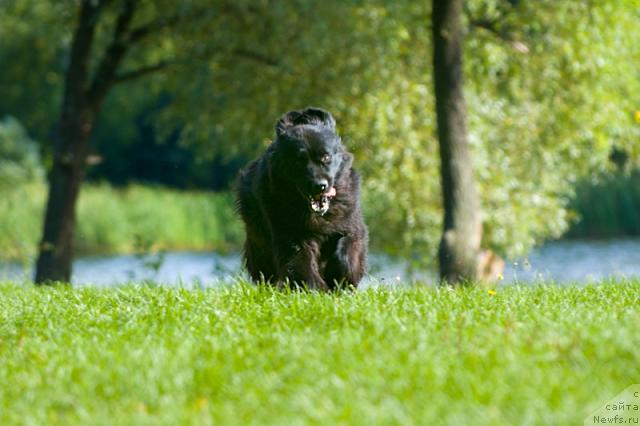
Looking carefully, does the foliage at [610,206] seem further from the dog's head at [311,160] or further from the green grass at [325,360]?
the green grass at [325,360]

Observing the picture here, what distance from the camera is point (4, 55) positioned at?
155 ft

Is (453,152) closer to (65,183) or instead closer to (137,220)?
(65,183)

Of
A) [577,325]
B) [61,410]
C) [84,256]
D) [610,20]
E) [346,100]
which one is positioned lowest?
[84,256]

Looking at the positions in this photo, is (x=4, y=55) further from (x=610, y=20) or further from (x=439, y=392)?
(x=439, y=392)

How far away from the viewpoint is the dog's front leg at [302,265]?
24.6 feet

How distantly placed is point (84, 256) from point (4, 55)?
1881cm

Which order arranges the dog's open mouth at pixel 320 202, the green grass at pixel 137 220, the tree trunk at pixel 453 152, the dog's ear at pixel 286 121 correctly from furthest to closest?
the green grass at pixel 137 220 → the tree trunk at pixel 453 152 → the dog's ear at pixel 286 121 → the dog's open mouth at pixel 320 202

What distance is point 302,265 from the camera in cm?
753

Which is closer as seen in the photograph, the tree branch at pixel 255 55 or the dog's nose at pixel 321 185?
the dog's nose at pixel 321 185

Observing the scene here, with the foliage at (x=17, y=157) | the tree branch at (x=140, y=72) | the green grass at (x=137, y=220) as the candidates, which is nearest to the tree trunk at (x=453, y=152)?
the tree branch at (x=140, y=72)

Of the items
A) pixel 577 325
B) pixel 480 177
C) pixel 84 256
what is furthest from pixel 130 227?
pixel 577 325

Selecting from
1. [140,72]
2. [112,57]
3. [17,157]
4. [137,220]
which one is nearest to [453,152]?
[140,72]

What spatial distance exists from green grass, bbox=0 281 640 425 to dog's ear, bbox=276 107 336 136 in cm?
141

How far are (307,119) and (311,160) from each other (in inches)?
30.7
